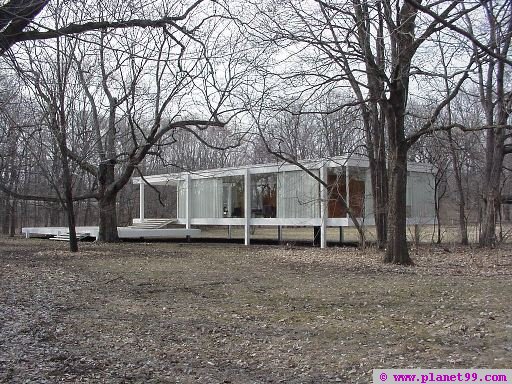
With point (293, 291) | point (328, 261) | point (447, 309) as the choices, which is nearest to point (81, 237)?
point (328, 261)

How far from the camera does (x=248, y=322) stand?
7.43m

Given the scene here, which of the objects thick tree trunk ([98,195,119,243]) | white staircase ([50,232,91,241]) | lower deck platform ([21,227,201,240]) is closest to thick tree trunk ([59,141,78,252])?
thick tree trunk ([98,195,119,243])

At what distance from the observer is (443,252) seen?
58.9 ft

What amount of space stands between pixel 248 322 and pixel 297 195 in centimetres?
1558

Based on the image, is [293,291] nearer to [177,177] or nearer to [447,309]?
[447,309]

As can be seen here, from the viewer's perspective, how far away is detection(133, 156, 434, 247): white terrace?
21516mm

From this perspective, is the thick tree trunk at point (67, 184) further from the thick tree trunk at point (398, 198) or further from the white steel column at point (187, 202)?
the thick tree trunk at point (398, 198)

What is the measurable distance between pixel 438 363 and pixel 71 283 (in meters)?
8.22

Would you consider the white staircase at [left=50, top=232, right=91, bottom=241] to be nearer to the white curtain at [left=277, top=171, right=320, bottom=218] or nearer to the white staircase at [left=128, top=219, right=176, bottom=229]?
the white staircase at [left=128, top=219, right=176, bottom=229]

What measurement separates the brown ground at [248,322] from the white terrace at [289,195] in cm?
810

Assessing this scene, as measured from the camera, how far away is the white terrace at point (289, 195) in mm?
21516

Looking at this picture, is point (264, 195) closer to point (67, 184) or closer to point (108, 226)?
point (108, 226)

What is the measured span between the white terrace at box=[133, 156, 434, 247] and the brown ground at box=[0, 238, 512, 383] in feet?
26.6

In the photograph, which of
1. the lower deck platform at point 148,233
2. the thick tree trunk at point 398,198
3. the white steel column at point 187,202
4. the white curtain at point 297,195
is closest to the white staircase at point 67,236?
the lower deck platform at point 148,233
